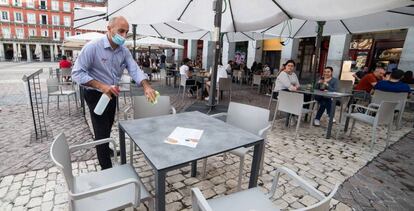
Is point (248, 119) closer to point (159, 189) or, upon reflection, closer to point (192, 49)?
point (159, 189)

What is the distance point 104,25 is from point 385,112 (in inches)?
307

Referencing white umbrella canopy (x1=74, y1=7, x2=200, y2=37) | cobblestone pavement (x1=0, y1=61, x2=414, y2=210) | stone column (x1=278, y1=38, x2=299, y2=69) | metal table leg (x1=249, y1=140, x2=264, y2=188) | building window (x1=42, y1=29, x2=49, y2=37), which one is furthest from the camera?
building window (x1=42, y1=29, x2=49, y2=37)

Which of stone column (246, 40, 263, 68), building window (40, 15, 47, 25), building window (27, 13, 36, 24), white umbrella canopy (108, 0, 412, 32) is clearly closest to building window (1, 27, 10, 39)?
building window (27, 13, 36, 24)

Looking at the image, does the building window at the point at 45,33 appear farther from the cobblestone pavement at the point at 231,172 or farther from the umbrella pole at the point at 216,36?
the umbrella pole at the point at 216,36

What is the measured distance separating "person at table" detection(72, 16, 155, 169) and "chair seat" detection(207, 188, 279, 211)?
1.12 metres

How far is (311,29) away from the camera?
6.72m

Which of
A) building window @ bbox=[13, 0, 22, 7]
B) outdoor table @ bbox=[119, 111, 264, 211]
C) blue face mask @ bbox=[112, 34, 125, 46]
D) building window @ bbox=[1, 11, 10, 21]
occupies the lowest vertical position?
outdoor table @ bbox=[119, 111, 264, 211]

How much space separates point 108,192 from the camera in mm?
1634

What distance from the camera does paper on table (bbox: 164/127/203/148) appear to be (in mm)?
1822

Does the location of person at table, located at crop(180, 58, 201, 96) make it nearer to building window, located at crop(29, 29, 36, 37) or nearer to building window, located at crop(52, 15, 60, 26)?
building window, located at crop(52, 15, 60, 26)

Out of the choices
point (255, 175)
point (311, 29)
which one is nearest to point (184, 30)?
point (311, 29)

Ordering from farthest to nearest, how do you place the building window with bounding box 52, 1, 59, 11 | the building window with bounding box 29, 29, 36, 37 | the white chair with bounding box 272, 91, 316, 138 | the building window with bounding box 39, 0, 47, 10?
the building window with bounding box 52, 1, 59, 11 → the building window with bounding box 39, 0, 47, 10 → the building window with bounding box 29, 29, 36, 37 → the white chair with bounding box 272, 91, 316, 138

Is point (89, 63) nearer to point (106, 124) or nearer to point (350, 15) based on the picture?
point (106, 124)

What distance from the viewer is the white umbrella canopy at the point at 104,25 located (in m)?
5.91
